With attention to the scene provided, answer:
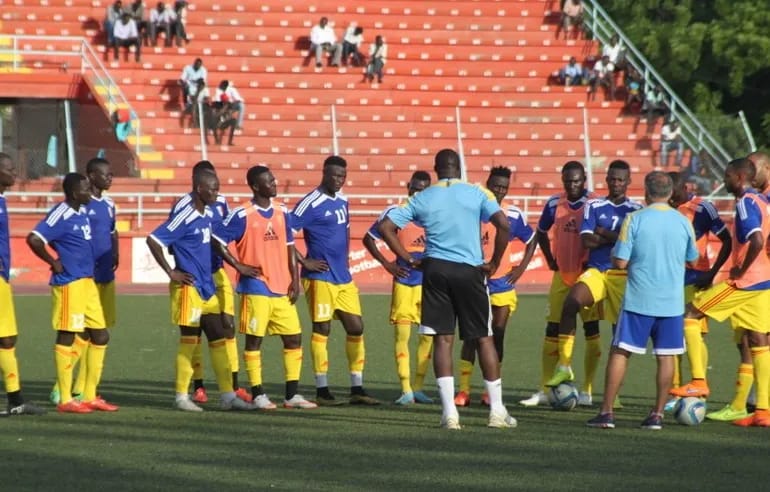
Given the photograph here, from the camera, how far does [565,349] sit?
41.9 ft

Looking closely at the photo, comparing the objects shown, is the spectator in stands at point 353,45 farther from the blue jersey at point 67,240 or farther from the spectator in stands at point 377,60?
the blue jersey at point 67,240

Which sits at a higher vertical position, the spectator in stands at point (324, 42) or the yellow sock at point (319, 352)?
the spectator in stands at point (324, 42)

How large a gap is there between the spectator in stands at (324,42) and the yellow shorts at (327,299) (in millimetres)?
25119

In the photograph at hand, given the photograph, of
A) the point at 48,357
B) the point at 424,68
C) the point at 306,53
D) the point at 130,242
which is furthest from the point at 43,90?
the point at 48,357

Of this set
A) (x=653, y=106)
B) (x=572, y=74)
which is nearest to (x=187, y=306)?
(x=653, y=106)

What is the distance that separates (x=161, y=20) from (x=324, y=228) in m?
25.3

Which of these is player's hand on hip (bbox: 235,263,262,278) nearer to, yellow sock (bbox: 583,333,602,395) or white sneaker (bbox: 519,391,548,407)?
white sneaker (bbox: 519,391,548,407)

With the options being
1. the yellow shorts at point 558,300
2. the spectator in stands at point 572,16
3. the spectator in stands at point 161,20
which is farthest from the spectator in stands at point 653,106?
the yellow shorts at point 558,300

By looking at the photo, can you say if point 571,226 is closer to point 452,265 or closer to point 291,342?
point 452,265

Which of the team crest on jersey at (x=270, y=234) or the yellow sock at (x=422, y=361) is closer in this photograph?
the team crest on jersey at (x=270, y=234)

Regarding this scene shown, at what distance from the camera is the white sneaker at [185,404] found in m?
12.3

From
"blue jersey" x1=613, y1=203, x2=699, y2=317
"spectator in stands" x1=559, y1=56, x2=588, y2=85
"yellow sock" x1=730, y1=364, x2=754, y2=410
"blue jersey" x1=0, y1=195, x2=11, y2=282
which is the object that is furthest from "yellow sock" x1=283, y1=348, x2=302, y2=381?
"spectator in stands" x1=559, y1=56, x2=588, y2=85

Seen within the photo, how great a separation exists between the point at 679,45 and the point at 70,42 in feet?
57.9

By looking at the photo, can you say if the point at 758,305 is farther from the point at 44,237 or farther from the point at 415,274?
the point at 44,237
